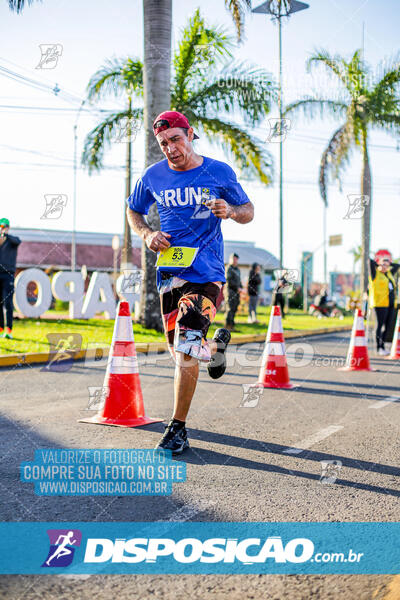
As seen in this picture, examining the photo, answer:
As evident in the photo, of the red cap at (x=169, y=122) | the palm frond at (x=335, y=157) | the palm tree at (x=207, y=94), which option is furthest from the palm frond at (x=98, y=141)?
the red cap at (x=169, y=122)

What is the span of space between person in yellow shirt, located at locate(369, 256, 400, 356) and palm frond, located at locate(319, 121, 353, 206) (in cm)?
963

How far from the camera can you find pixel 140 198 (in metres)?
4.26

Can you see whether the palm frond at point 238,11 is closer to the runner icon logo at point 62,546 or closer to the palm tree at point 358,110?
the palm tree at point 358,110

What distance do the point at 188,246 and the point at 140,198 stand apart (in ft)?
1.95

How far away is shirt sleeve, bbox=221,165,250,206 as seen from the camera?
13.2ft

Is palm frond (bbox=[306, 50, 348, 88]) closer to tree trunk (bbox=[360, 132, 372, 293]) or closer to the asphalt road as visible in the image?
tree trunk (bbox=[360, 132, 372, 293])

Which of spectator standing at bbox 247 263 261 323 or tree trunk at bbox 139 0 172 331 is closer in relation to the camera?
tree trunk at bbox 139 0 172 331

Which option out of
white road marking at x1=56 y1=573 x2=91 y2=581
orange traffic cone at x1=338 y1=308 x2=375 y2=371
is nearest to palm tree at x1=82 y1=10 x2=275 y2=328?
orange traffic cone at x1=338 y1=308 x2=375 y2=371

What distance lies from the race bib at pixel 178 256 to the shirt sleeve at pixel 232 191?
0.45 metres

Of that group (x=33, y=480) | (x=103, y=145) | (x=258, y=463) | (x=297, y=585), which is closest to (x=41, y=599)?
(x=297, y=585)

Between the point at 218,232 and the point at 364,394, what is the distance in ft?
10.8

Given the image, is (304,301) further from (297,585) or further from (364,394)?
(297,585)

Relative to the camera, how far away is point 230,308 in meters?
14.9

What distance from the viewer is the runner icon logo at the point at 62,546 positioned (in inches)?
86.7
